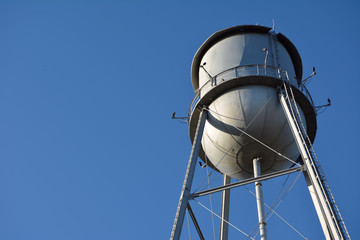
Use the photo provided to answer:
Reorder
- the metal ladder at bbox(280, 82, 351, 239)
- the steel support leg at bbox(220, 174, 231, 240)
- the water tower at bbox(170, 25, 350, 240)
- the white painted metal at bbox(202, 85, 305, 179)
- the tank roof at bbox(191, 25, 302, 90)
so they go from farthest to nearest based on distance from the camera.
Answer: the tank roof at bbox(191, 25, 302, 90), the steel support leg at bbox(220, 174, 231, 240), the white painted metal at bbox(202, 85, 305, 179), the water tower at bbox(170, 25, 350, 240), the metal ladder at bbox(280, 82, 351, 239)

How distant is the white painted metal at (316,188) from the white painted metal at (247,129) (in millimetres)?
424

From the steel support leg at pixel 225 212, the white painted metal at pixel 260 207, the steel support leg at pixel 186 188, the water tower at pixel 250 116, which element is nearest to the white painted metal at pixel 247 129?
the water tower at pixel 250 116

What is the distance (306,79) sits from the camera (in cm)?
1126

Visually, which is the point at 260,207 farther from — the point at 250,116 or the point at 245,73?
the point at 245,73

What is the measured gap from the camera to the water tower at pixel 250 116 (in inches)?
366

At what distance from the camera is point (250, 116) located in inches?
377

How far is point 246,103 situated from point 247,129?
0.63 metres

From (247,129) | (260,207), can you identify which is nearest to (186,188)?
(260,207)

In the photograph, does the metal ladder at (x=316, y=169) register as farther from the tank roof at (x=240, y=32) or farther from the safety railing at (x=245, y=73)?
the tank roof at (x=240, y=32)

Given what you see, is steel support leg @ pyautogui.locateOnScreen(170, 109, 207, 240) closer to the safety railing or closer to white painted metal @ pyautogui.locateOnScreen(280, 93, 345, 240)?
the safety railing

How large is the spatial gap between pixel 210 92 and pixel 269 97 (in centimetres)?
150

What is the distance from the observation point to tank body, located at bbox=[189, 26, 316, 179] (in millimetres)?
9695

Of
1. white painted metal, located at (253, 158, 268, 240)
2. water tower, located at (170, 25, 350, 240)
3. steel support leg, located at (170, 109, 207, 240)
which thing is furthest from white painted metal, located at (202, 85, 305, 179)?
white painted metal, located at (253, 158, 268, 240)

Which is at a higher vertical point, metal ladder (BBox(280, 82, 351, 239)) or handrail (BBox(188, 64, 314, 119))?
handrail (BBox(188, 64, 314, 119))
